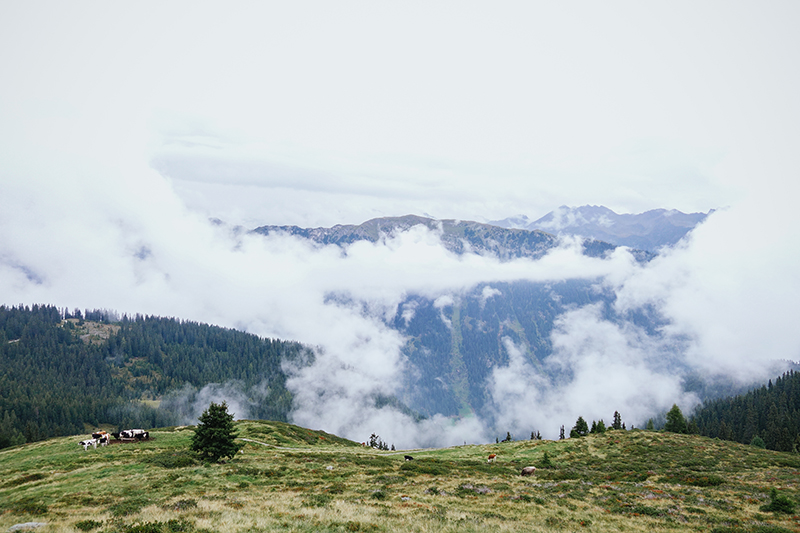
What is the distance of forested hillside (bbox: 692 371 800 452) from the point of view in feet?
431

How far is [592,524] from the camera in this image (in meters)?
22.4

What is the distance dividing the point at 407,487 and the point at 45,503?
82.0 ft

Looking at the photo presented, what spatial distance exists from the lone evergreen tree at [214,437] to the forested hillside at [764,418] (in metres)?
129

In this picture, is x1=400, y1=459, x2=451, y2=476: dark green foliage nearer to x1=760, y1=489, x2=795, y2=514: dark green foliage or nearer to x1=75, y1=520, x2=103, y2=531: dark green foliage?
x1=760, y1=489, x2=795, y2=514: dark green foliage

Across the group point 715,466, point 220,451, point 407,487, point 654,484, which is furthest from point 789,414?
point 220,451

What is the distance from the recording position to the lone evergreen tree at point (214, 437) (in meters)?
44.9

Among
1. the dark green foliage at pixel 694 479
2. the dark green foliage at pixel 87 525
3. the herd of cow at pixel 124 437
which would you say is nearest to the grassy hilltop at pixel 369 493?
the dark green foliage at pixel 87 525

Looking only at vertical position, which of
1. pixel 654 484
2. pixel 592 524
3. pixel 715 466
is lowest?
pixel 715 466

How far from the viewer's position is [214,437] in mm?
45188

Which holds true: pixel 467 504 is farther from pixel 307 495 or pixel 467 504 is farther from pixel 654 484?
pixel 654 484

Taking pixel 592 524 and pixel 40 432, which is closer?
pixel 592 524

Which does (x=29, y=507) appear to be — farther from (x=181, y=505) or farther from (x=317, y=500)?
(x=317, y=500)

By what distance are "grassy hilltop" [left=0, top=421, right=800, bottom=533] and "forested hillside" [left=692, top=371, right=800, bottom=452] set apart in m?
97.3

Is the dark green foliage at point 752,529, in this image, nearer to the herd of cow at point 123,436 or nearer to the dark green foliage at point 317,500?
the dark green foliage at point 317,500
